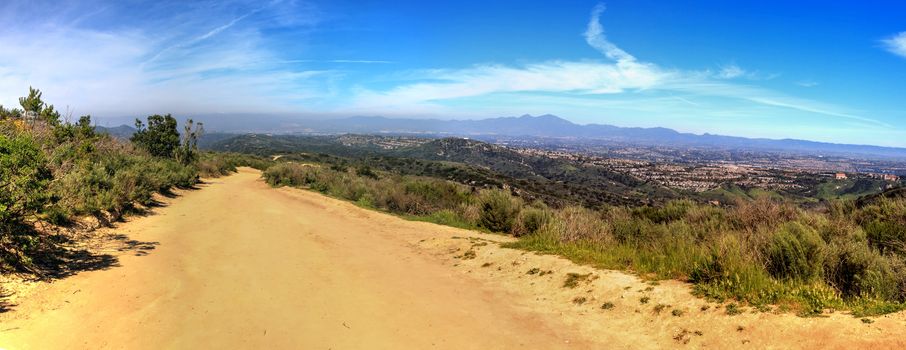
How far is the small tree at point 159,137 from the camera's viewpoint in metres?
31.9

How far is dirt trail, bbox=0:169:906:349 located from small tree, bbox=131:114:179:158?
2550 cm

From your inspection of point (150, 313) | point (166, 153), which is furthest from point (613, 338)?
point (166, 153)

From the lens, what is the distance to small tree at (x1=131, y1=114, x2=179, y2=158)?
31938mm

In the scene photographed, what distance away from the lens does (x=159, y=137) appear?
32688mm

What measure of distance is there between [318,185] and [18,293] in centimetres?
1813

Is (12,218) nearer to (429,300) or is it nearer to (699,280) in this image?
(429,300)

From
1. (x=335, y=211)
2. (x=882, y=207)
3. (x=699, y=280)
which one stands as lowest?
(x=335, y=211)

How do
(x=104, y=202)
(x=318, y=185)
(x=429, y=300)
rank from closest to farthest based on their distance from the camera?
(x=429, y=300)
(x=104, y=202)
(x=318, y=185)

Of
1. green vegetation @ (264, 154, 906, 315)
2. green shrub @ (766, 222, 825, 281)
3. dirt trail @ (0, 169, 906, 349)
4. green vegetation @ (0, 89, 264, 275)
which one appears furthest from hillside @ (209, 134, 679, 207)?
green shrub @ (766, 222, 825, 281)

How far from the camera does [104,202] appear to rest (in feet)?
39.6

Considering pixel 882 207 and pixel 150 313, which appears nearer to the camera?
pixel 150 313

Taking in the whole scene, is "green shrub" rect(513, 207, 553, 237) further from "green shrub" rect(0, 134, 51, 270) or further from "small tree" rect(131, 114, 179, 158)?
"small tree" rect(131, 114, 179, 158)

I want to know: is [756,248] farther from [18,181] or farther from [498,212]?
[18,181]

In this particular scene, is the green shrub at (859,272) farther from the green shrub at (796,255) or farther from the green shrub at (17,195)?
the green shrub at (17,195)
